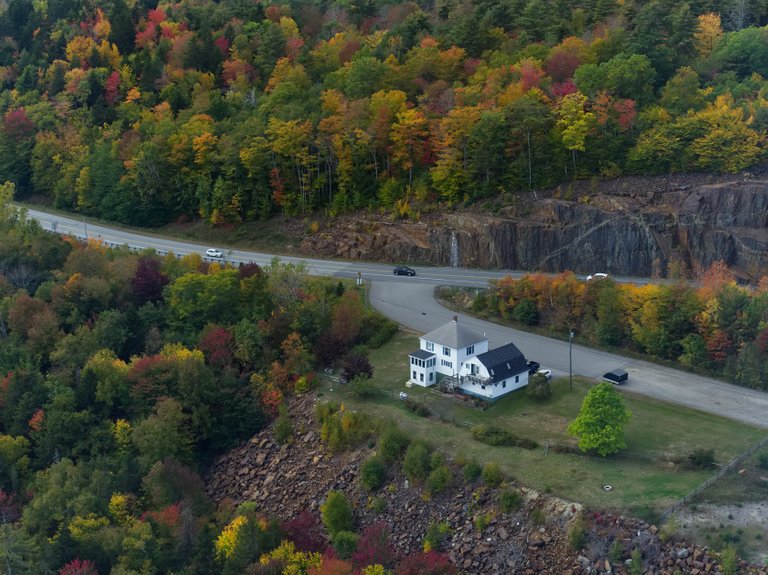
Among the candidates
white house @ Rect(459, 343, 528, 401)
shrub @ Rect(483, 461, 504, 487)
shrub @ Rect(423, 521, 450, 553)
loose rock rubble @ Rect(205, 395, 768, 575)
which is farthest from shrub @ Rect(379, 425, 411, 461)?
white house @ Rect(459, 343, 528, 401)

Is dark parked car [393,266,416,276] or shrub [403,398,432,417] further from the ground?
dark parked car [393,266,416,276]

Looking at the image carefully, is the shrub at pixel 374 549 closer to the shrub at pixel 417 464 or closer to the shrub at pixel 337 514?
the shrub at pixel 337 514

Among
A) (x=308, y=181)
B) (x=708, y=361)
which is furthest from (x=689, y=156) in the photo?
(x=308, y=181)

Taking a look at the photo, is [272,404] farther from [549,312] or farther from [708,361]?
[708,361]

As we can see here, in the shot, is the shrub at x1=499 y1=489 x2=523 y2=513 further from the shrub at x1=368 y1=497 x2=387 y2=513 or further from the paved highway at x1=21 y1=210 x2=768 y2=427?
the paved highway at x1=21 y1=210 x2=768 y2=427

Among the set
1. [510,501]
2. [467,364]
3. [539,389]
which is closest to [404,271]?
[467,364]

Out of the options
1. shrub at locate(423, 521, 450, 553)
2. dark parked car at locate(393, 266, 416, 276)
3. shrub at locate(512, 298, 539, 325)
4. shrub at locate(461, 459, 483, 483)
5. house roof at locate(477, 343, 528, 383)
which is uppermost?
dark parked car at locate(393, 266, 416, 276)

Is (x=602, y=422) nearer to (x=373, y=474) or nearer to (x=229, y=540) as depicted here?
(x=373, y=474)
